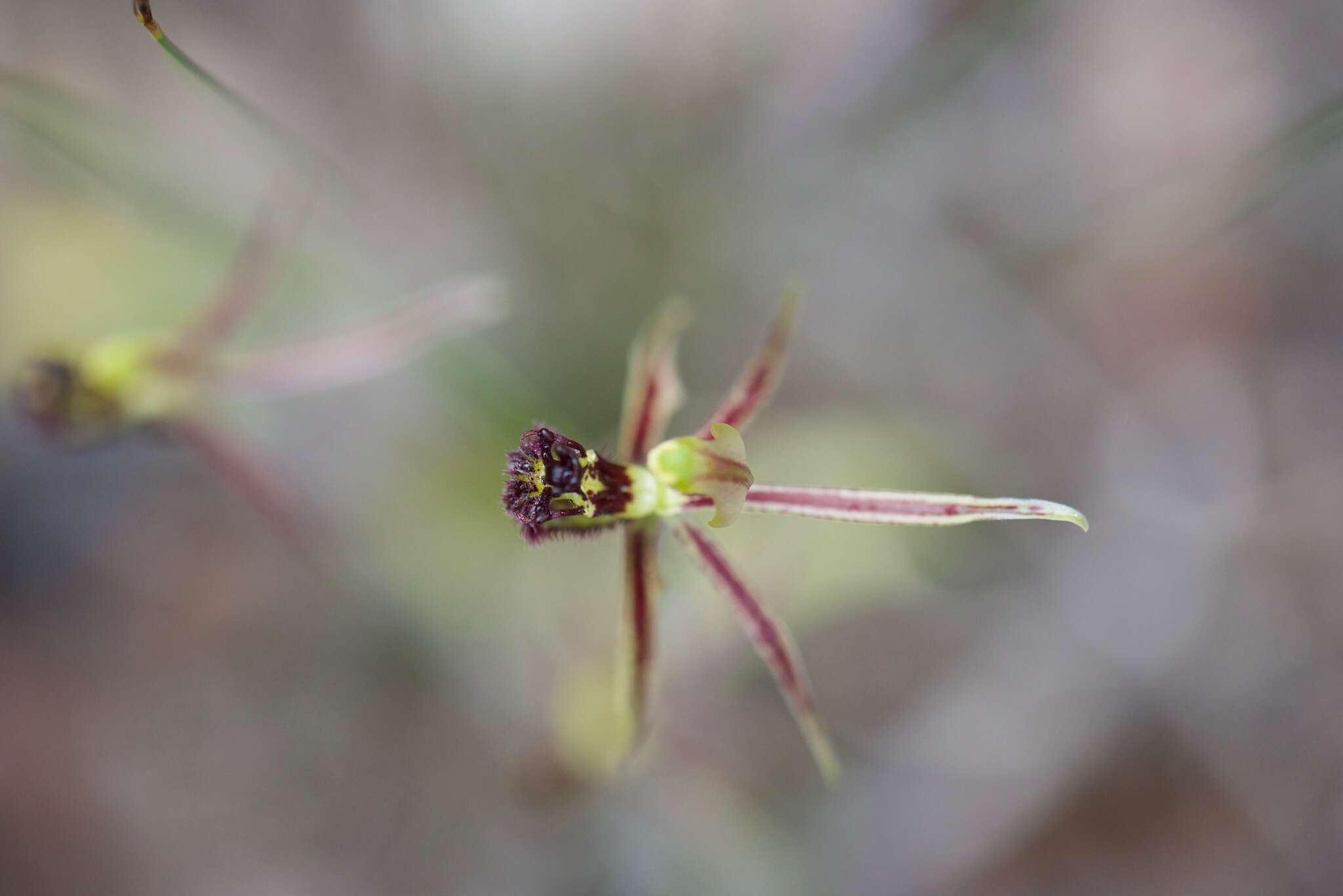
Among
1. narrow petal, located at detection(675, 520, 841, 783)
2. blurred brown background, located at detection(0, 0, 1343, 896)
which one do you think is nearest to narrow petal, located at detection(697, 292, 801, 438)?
narrow petal, located at detection(675, 520, 841, 783)

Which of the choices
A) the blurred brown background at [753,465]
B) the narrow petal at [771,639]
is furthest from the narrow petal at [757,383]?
the blurred brown background at [753,465]

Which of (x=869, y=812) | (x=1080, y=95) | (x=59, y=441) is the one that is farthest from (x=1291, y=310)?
(x=59, y=441)

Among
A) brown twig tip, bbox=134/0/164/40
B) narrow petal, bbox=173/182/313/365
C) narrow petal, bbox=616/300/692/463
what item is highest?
narrow petal, bbox=173/182/313/365

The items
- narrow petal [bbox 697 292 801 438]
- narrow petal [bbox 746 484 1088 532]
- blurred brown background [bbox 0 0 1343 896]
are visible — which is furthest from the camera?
blurred brown background [bbox 0 0 1343 896]

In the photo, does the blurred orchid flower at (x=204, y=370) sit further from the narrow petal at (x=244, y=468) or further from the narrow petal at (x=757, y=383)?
the narrow petal at (x=757, y=383)

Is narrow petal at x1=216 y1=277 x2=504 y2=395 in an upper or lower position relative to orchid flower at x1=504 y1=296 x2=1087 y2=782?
upper

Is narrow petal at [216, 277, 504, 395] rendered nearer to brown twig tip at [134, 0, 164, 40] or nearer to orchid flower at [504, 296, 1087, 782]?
orchid flower at [504, 296, 1087, 782]

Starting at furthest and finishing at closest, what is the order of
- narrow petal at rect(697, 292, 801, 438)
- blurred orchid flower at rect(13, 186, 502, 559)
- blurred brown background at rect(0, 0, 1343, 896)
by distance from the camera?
blurred brown background at rect(0, 0, 1343, 896) → blurred orchid flower at rect(13, 186, 502, 559) → narrow petal at rect(697, 292, 801, 438)

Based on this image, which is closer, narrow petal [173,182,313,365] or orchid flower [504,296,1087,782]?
orchid flower [504,296,1087,782]
